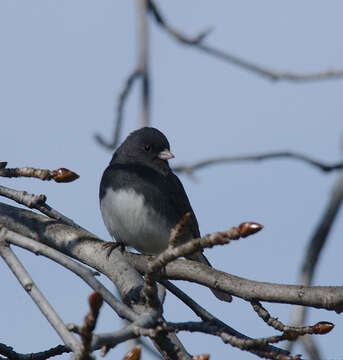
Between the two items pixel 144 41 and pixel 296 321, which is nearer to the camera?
pixel 296 321

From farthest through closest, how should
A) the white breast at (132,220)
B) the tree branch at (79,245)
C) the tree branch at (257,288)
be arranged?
the white breast at (132,220)
the tree branch at (79,245)
the tree branch at (257,288)

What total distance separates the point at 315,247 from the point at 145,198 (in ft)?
4.22

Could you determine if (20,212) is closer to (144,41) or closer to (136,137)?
(144,41)

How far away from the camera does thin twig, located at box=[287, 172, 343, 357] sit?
118 inches

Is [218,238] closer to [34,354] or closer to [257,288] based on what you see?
[257,288]

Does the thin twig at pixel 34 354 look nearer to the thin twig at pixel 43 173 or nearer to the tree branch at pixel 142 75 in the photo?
the thin twig at pixel 43 173

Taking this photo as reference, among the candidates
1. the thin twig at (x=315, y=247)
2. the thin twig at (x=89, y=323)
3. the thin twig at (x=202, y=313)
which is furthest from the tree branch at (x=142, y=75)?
the thin twig at (x=89, y=323)

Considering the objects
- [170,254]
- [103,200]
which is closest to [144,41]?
[103,200]

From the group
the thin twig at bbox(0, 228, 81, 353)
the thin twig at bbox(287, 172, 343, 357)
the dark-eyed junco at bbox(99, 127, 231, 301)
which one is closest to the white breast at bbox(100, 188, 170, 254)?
the dark-eyed junco at bbox(99, 127, 231, 301)

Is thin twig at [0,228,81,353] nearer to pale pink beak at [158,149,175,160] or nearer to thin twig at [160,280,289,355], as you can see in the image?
thin twig at [160,280,289,355]

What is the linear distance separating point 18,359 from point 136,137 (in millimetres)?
2698

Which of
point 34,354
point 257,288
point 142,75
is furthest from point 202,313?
point 142,75

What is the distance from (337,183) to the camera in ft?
11.7

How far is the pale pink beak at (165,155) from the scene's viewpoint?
184 inches
